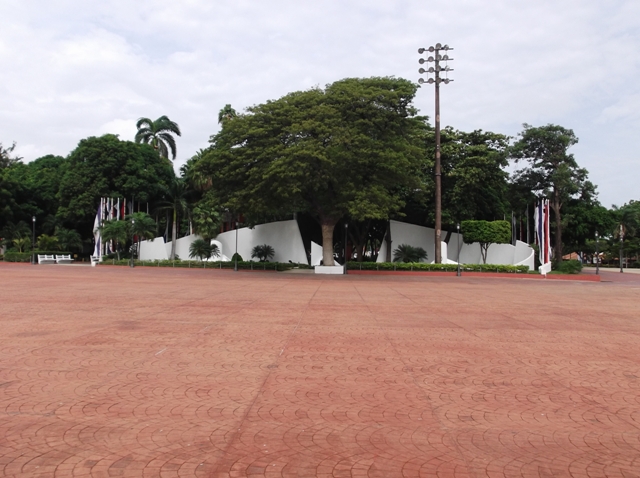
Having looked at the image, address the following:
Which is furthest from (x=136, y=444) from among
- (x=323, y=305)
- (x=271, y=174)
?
(x=271, y=174)

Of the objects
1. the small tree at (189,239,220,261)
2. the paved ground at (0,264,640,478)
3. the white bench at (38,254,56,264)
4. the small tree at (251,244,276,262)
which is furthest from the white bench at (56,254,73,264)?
the paved ground at (0,264,640,478)

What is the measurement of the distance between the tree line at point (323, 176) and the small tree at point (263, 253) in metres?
3.11

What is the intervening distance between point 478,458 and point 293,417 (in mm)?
1598

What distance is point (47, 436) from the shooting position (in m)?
4.14

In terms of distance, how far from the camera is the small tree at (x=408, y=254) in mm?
41438

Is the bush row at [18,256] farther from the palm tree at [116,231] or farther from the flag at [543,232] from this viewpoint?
the flag at [543,232]

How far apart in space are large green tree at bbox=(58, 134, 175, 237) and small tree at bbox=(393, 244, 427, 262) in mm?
21675

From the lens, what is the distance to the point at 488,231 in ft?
128

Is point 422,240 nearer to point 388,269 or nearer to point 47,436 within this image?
point 388,269

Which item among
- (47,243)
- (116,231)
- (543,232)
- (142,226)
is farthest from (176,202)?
(543,232)

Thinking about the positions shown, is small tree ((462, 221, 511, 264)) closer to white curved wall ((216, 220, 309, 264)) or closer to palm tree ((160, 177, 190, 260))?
white curved wall ((216, 220, 309, 264))

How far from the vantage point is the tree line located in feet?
96.1

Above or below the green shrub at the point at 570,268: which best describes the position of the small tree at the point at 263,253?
above

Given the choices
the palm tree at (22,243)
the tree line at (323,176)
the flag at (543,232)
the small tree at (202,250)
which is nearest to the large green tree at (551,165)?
the tree line at (323,176)
